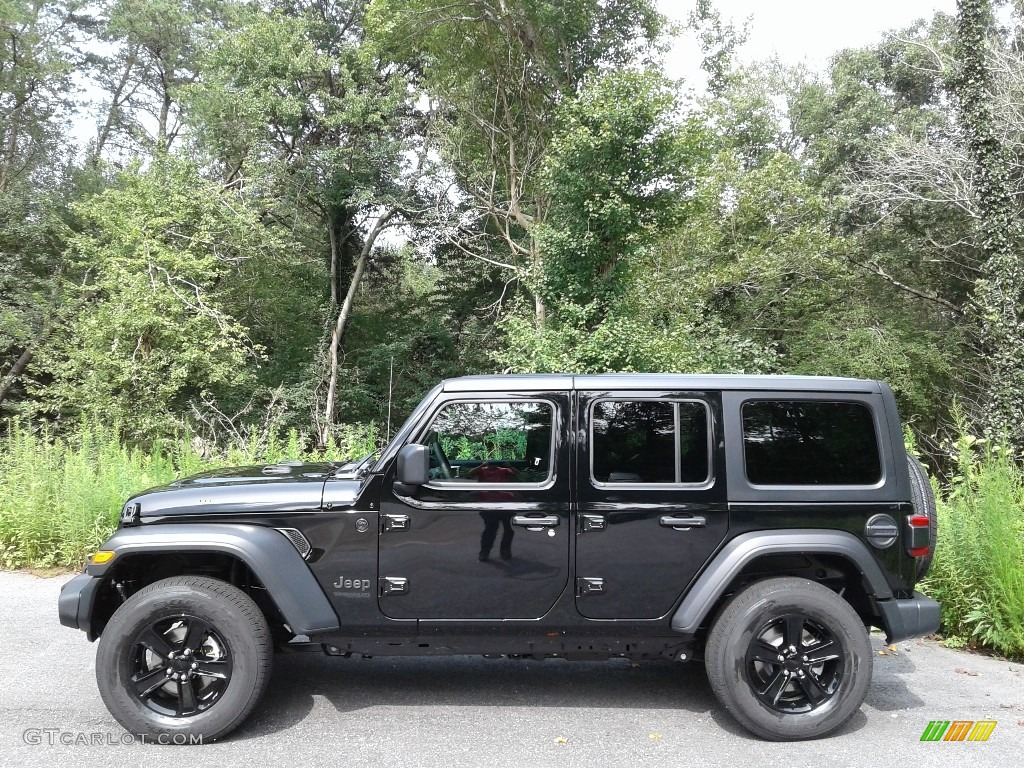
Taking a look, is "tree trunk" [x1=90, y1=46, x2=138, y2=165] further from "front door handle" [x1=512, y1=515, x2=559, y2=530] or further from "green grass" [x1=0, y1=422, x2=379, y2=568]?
"front door handle" [x1=512, y1=515, x2=559, y2=530]

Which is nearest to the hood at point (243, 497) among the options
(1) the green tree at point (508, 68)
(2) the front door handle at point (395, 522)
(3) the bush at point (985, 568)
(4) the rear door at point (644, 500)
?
(2) the front door handle at point (395, 522)

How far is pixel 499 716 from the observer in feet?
12.7

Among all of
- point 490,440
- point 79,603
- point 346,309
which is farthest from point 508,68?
point 79,603

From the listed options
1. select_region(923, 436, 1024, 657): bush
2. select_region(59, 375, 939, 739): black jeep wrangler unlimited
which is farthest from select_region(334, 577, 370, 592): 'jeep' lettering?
select_region(923, 436, 1024, 657): bush

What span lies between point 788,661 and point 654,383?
1659 millimetres

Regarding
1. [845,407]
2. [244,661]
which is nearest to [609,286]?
[845,407]

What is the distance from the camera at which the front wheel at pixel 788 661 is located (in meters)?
3.62

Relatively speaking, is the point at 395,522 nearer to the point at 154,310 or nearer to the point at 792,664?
the point at 792,664

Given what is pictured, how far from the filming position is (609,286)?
47.7 feet

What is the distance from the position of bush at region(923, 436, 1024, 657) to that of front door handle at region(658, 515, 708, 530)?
275 cm

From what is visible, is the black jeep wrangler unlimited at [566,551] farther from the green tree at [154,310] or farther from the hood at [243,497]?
the green tree at [154,310]

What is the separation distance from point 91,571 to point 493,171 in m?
16.6

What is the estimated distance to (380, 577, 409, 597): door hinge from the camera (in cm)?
367

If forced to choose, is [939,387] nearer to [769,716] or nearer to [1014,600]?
[1014,600]
